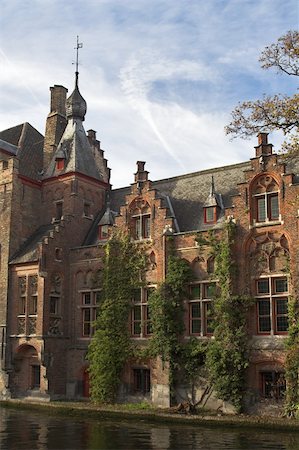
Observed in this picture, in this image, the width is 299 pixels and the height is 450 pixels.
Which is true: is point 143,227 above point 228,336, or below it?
above

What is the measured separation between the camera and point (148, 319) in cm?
2916

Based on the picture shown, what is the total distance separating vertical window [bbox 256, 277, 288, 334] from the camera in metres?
24.7

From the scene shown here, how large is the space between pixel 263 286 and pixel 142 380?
27.7 feet

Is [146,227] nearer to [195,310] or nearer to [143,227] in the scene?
[143,227]

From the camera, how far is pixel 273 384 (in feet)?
79.5

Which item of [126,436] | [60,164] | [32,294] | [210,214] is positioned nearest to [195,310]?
[210,214]

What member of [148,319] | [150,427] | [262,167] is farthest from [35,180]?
[150,427]

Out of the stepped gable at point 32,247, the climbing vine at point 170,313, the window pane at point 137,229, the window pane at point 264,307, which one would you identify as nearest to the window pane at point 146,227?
the window pane at point 137,229

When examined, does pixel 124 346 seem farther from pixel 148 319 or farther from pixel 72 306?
pixel 72 306

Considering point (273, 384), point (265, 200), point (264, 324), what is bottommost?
point (273, 384)

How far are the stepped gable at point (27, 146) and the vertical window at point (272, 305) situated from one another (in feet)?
59.3

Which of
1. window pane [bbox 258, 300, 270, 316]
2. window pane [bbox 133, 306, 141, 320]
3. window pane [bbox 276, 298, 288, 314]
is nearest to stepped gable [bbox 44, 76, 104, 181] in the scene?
window pane [bbox 133, 306, 141, 320]

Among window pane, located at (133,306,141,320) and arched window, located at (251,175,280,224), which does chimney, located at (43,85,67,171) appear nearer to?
window pane, located at (133,306,141,320)

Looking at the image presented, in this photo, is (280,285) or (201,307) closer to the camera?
(280,285)
